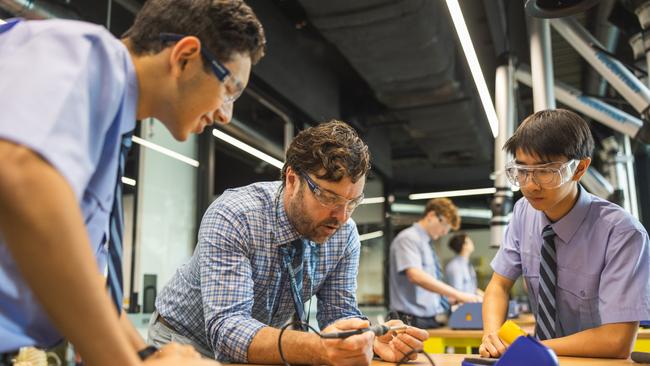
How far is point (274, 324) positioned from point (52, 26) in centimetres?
126

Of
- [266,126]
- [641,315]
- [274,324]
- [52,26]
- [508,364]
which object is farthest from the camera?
[266,126]

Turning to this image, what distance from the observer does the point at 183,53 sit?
89 centimetres

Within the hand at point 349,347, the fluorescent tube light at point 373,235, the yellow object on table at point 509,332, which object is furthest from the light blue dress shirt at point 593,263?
the fluorescent tube light at point 373,235

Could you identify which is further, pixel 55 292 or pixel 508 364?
pixel 508 364

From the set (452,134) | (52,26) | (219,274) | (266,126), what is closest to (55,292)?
(52,26)

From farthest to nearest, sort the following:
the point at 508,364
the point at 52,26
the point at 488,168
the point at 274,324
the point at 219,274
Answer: the point at 488,168
the point at 274,324
the point at 219,274
the point at 508,364
the point at 52,26

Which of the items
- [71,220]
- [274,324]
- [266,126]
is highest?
[266,126]

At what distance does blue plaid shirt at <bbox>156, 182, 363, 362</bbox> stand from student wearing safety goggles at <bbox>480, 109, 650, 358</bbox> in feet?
1.76

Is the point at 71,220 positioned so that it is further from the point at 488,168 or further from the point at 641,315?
the point at 488,168

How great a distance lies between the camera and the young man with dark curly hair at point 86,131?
63 centimetres

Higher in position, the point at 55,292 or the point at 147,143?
the point at 147,143

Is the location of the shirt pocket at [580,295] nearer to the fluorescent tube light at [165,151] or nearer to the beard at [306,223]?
the beard at [306,223]

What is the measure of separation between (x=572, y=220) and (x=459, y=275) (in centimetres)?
481

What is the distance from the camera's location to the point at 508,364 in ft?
3.69
